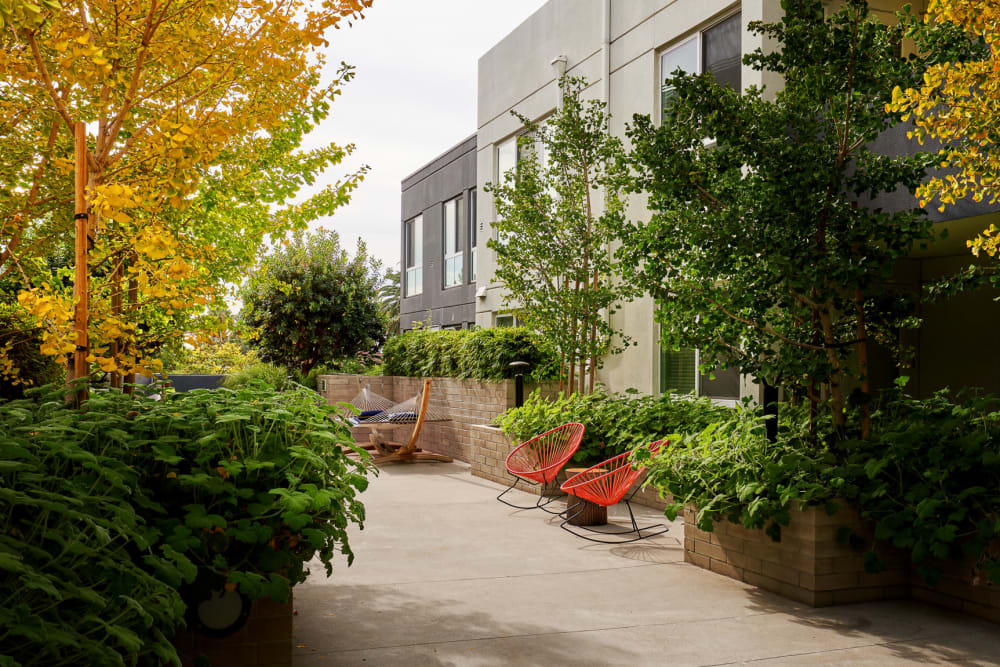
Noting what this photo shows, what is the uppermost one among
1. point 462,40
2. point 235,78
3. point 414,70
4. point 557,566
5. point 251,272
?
point 462,40

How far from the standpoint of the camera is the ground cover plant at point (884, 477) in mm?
4387

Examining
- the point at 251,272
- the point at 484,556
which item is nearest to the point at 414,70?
the point at 251,272

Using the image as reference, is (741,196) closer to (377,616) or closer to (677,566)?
(677,566)

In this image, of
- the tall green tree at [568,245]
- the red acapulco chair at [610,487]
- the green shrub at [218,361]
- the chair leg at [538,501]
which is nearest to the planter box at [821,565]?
the red acapulco chair at [610,487]

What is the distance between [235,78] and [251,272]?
8.38ft

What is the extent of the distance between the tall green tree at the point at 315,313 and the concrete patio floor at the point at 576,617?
490 inches

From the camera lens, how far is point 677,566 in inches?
222

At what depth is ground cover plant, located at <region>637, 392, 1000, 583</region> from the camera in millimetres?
4387

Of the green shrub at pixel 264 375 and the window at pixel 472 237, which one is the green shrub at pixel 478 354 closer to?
the window at pixel 472 237

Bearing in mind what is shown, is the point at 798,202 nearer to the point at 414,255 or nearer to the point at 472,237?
the point at 472,237

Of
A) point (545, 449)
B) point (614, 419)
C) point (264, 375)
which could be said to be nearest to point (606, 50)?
point (614, 419)

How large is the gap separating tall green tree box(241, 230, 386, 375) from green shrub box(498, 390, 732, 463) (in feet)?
32.4

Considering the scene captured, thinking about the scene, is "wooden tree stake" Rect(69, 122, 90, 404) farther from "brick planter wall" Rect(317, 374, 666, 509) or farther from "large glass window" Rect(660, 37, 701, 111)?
"large glass window" Rect(660, 37, 701, 111)

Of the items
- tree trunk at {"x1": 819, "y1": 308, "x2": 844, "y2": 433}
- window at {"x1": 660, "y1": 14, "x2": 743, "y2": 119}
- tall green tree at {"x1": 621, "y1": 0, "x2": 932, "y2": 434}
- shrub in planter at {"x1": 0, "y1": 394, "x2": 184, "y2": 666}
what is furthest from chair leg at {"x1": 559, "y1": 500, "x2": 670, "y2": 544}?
window at {"x1": 660, "y1": 14, "x2": 743, "y2": 119}
